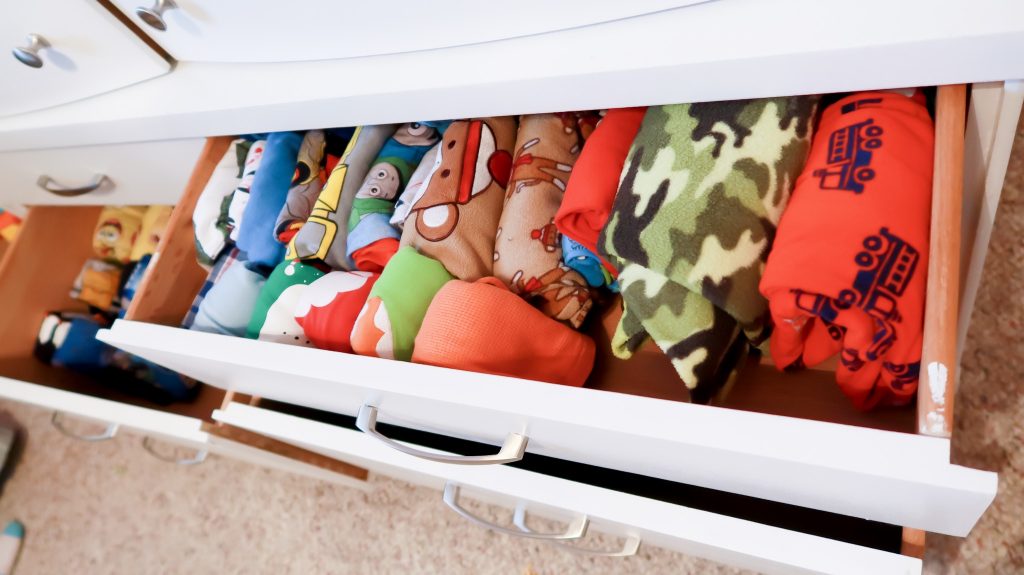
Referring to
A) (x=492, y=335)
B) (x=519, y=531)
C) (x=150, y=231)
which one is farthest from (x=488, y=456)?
(x=150, y=231)

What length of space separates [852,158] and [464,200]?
15.5 inches

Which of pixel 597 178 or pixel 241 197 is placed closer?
pixel 597 178

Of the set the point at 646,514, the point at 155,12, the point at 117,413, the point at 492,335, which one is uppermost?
the point at 155,12

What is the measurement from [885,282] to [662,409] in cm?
20

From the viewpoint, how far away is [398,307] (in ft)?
2.33

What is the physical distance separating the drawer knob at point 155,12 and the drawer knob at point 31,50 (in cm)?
17

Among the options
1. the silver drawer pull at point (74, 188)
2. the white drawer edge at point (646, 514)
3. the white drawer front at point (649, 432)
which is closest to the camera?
the white drawer front at point (649, 432)

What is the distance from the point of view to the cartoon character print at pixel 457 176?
741mm

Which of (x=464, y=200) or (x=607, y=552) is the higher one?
(x=464, y=200)

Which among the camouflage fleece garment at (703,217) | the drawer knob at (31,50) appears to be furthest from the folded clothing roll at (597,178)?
the drawer knob at (31,50)

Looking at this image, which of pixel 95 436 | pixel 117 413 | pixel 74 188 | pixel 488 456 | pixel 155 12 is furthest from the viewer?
pixel 95 436

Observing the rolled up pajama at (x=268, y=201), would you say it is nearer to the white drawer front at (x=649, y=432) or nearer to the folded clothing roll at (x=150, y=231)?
the white drawer front at (x=649, y=432)

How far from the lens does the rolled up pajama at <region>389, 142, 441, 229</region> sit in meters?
0.78

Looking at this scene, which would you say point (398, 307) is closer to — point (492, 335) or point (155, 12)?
point (492, 335)
